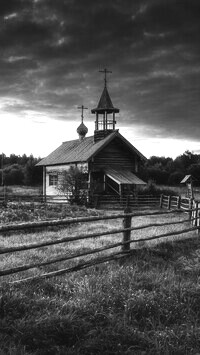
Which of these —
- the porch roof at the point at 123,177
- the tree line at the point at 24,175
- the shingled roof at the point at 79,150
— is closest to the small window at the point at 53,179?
the shingled roof at the point at 79,150

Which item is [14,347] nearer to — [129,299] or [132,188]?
[129,299]

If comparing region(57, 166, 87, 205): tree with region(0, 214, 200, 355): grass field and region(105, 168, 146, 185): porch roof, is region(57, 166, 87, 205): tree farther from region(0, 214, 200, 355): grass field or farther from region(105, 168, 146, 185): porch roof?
region(0, 214, 200, 355): grass field

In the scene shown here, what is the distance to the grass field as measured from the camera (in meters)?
4.39

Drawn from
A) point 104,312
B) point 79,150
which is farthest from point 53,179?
point 104,312

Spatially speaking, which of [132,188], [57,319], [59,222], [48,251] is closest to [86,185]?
[132,188]

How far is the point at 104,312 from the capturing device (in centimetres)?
511

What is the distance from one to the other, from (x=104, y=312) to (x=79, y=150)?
96.6ft

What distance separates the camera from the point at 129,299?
5.42 m

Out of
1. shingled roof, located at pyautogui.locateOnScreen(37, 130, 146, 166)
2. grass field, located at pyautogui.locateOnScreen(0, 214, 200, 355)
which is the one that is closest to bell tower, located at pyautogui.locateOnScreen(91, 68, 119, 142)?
shingled roof, located at pyautogui.locateOnScreen(37, 130, 146, 166)

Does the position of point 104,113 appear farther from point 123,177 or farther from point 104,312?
point 104,312

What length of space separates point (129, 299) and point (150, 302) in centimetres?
37

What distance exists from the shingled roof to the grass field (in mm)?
23537

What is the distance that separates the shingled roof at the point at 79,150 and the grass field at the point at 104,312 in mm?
23537

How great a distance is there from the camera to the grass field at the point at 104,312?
4391mm
